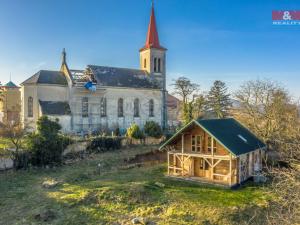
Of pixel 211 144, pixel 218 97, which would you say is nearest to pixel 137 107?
pixel 218 97

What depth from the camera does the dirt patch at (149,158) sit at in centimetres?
2538

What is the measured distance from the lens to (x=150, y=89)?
4200 cm

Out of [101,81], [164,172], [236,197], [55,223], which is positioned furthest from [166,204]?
[101,81]

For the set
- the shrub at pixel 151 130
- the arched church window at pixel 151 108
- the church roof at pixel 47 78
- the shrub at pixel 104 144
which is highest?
the church roof at pixel 47 78

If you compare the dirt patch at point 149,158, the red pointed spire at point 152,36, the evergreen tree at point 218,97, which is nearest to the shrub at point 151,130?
the dirt patch at point 149,158

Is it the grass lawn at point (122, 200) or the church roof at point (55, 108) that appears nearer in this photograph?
the grass lawn at point (122, 200)

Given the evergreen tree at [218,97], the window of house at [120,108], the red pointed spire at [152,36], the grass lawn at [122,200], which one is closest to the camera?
the grass lawn at [122,200]

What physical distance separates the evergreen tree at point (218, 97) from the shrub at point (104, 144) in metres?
27.6

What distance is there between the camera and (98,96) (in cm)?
3809

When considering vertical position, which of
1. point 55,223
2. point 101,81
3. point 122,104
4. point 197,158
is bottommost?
point 55,223

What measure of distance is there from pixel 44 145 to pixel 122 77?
2110cm

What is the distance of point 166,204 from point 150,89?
96.8ft

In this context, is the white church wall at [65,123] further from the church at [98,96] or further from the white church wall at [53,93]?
the white church wall at [53,93]

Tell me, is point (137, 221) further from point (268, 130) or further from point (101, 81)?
point (101, 81)
